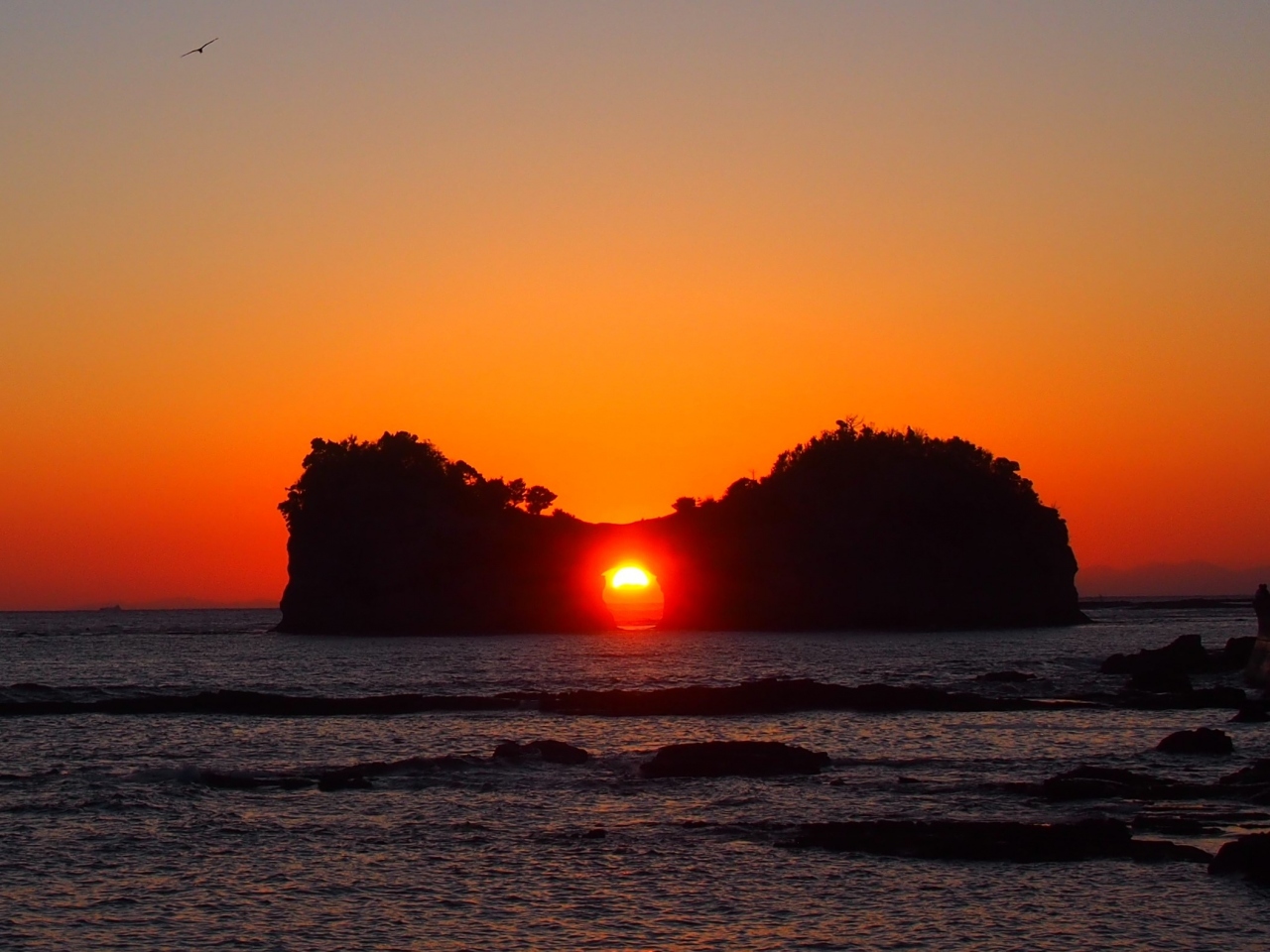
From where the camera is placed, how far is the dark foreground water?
16844mm

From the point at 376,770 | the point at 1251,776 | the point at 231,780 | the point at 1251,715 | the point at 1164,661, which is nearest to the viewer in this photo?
the point at 1251,776

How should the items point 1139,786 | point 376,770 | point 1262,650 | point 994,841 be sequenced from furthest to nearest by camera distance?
point 1262,650 → point 376,770 → point 1139,786 → point 994,841

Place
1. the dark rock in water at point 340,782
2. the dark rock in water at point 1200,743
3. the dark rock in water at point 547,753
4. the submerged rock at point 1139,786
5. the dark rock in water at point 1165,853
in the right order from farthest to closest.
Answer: the dark rock in water at point 547,753 → the dark rock in water at point 1200,743 → the dark rock in water at point 340,782 → the submerged rock at point 1139,786 → the dark rock in water at point 1165,853

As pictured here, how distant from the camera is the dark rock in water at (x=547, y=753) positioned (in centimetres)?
3288

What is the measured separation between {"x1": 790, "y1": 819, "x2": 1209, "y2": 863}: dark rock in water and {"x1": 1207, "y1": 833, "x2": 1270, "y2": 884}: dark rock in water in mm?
883

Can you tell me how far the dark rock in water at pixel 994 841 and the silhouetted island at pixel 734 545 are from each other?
407ft

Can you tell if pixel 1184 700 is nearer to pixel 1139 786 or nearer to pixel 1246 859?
pixel 1139 786

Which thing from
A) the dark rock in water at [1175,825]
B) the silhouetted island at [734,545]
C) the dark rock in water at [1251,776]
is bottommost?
the dark rock in water at [1175,825]

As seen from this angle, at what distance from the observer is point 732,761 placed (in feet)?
98.8

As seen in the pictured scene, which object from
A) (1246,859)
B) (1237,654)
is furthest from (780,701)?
(1237,654)

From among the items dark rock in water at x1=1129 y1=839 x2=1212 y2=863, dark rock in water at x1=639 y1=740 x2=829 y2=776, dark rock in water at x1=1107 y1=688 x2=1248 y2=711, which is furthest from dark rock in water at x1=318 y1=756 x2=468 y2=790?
dark rock in water at x1=1107 y1=688 x2=1248 y2=711

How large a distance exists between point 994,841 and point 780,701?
2646 cm

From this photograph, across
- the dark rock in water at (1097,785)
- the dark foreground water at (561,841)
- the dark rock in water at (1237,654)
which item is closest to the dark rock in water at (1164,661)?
the dark rock in water at (1237,654)

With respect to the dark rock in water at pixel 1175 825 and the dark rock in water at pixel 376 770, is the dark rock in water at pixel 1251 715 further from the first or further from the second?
the dark rock in water at pixel 376 770
